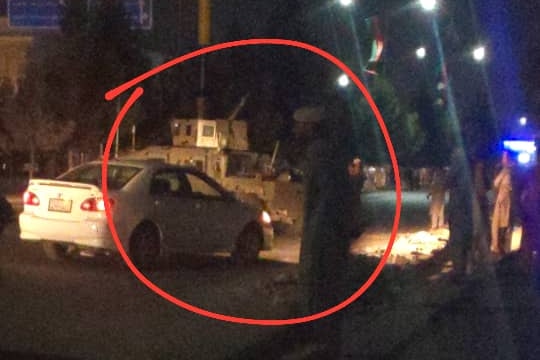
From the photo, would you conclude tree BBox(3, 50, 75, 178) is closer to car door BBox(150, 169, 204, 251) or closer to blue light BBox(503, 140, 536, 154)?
blue light BBox(503, 140, 536, 154)

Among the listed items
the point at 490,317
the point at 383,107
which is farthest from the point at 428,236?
the point at 383,107

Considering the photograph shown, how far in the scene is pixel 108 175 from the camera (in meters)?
14.8

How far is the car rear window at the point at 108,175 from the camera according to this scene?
569 inches

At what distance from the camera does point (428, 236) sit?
21.0 meters

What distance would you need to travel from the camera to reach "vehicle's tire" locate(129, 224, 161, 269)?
1411 centimetres

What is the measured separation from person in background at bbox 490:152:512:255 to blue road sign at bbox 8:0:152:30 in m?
18.4

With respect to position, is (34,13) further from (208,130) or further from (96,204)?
(96,204)

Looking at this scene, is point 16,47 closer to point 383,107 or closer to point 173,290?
point 383,107

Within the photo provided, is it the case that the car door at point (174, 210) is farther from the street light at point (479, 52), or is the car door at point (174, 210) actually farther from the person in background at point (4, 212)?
the street light at point (479, 52)

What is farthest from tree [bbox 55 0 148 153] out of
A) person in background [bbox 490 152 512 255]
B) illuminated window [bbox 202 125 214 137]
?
person in background [bbox 490 152 512 255]

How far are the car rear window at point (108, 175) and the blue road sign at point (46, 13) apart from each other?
724 inches

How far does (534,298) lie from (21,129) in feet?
85.4

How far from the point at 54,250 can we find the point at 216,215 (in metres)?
2.45

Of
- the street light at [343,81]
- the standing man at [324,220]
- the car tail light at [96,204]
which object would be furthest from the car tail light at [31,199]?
the street light at [343,81]
